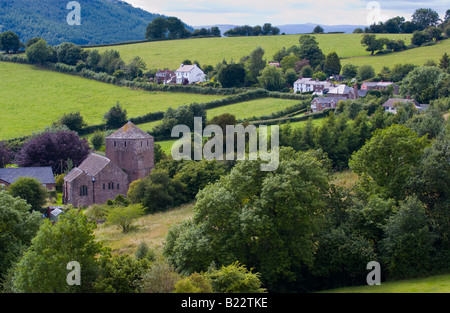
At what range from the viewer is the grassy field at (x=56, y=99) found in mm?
86250

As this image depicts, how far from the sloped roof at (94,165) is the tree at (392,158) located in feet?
101

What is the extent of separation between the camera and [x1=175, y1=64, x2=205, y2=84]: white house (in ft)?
352

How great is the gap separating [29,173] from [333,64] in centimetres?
6633

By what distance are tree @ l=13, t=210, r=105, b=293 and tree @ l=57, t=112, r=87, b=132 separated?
57.3 m

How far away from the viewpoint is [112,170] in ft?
195

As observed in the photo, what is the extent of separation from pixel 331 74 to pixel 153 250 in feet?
264

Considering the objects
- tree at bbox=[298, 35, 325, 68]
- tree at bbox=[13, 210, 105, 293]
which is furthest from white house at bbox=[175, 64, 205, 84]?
tree at bbox=[13, 210, 105, 293]

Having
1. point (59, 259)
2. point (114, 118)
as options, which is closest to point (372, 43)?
point (114, 118)

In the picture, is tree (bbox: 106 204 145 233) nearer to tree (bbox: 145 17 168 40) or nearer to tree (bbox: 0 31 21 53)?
tree (bbox: 0 31 21 53)

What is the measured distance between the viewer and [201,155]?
204ft

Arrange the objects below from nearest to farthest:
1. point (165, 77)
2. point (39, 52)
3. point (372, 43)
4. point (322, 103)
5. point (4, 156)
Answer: point (4, 156), point (322, 103), point (165, 77), point (39, 52), point (372, 43)

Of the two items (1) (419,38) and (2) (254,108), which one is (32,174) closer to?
(2) (254,108)
